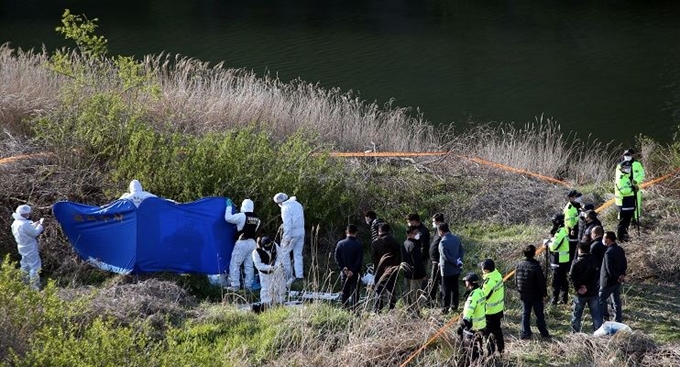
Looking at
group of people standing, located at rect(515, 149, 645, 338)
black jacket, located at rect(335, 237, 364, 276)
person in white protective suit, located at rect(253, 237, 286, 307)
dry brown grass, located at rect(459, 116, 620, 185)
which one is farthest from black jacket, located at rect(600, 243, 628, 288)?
dry brown grass, located at rect(459, 116, 620, 185)

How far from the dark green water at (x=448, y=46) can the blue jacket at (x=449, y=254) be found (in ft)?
38.7

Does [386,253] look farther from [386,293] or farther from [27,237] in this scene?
[27,237]

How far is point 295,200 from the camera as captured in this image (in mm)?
12617

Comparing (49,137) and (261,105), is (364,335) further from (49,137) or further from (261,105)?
(261,105)

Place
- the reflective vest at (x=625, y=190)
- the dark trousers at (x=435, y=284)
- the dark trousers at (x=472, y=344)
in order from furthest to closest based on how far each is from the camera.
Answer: the reflective vest at (x=625, y=190)
the dark trousers at (x=435, y=284)
the dark trousers at (x=472, y=344)

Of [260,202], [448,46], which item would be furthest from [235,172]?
[448,46]

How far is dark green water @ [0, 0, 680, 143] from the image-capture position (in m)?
24.6

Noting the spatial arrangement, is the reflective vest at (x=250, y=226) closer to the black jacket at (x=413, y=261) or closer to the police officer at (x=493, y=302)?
the black jacket at (x=413, y=261)

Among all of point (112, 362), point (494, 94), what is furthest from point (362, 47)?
point (112, 362)

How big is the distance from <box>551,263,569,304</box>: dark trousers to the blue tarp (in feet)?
13.7

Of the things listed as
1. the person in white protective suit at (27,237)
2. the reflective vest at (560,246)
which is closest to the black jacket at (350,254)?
the reflective vest at (560,246)

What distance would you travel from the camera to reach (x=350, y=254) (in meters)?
11.4

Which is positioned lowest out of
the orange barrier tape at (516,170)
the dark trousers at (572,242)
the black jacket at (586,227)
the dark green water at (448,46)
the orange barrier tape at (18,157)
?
the dark trousers at (572,242)

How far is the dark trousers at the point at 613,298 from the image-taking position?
11133 mm
